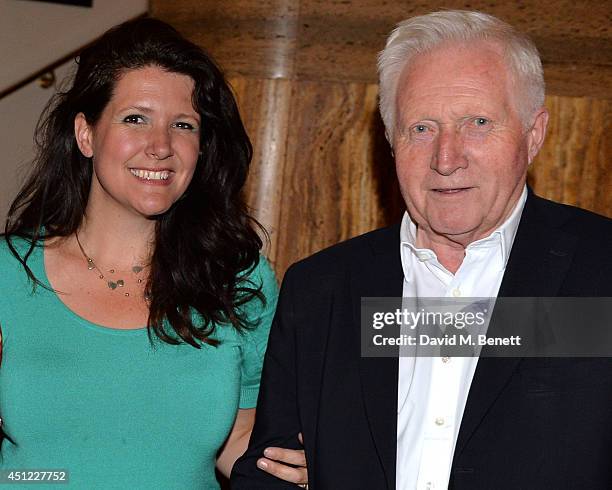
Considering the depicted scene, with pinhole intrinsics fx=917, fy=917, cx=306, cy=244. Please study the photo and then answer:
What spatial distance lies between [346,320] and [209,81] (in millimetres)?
838

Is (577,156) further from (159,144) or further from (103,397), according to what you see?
(103,397)

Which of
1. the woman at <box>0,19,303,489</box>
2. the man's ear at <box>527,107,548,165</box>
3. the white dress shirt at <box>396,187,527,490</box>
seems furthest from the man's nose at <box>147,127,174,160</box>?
the man's ear at <box>527,107,548,165</box>

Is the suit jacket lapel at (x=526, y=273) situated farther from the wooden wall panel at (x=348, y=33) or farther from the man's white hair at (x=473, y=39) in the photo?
the wooden wall panel at (x=348, y=33)

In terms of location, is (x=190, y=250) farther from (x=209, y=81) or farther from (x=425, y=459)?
(x=425, y=459)

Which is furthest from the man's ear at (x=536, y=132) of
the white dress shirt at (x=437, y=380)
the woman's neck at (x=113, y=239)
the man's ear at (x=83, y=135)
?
the man's ear at (x=83, y=135)

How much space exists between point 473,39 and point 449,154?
300mm

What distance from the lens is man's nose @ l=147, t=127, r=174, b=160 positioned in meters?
2.41

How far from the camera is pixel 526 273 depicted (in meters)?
2.04

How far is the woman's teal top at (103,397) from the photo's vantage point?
2338 millimetres

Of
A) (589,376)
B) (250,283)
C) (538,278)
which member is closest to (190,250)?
(250,283)

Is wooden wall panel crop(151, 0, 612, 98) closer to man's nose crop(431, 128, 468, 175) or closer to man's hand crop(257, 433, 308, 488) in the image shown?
man's nose crop(431, 128, 468, 175)

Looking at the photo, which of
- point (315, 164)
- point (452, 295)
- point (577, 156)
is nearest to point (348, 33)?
point (315, 164)

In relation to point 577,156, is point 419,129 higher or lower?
lower

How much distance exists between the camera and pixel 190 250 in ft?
8.73
